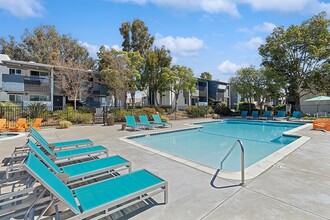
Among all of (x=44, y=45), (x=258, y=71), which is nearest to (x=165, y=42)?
(x=258, y=71)

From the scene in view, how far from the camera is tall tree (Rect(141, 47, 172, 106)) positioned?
2533 cm

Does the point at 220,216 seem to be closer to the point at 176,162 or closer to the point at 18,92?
the point at 176,162

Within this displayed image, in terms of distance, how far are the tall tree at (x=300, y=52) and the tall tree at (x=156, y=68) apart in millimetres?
13691

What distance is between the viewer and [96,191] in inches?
121

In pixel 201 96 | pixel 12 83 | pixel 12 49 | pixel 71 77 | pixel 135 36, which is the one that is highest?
pixel 135 36

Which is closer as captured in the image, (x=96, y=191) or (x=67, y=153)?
(x=96, y=191)

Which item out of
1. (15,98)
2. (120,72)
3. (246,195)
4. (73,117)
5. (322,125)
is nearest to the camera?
(246,195)

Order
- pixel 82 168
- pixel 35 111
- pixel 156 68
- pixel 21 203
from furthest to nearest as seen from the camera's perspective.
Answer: pixel 156 68 → pixel 35 111 → pixel 82 168 → pixel 21 203

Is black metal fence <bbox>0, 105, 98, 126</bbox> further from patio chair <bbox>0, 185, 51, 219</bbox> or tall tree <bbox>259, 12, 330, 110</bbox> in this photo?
tall tree <bbox>259, 12, 330, 110</bbox>

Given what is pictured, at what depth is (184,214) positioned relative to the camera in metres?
2.99

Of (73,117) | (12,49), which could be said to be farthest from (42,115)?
(12,49)

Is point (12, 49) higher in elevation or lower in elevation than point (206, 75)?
higher

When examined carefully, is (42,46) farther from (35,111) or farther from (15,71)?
(35,111)

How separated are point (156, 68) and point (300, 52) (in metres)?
18.1
